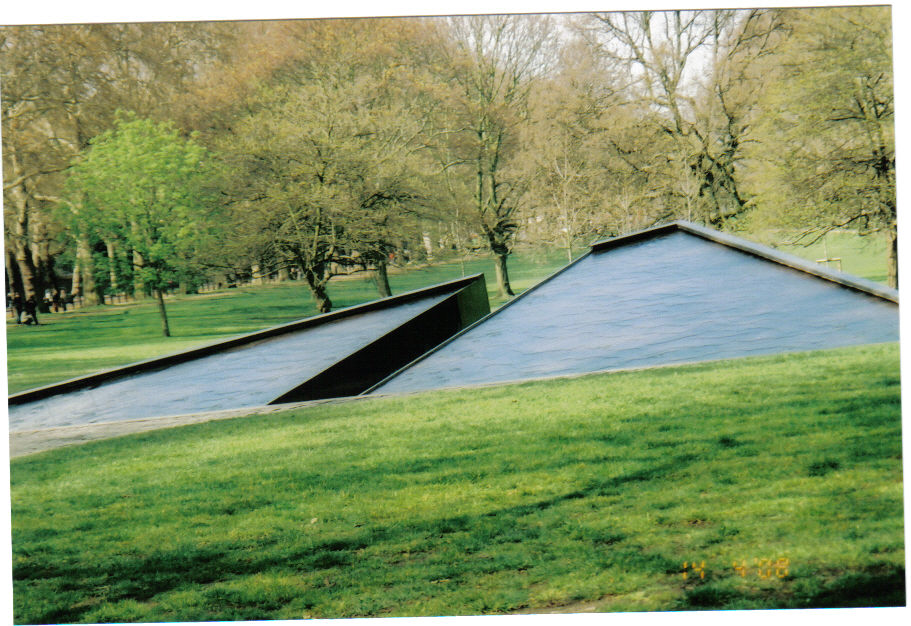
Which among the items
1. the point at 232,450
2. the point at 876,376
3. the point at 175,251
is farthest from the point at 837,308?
the point at 175,251

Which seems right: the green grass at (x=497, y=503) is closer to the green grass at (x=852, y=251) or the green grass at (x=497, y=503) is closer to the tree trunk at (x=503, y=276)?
the green grass at (x=852, y=251)

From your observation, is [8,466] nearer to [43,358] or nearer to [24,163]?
[43,358]

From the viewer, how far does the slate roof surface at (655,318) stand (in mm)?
4852

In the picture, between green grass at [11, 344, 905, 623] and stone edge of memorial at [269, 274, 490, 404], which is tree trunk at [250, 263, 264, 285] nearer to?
stone edge of memorial at [269, 274, 490, 404]

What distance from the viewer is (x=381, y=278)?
17.0 ft

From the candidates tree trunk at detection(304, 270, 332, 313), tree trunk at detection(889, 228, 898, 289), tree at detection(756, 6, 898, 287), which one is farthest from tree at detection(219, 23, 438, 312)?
tree trunk at detection(889, 228, 898, 289)

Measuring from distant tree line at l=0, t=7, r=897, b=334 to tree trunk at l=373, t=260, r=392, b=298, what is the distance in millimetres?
13

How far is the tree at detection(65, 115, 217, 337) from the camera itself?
4.99 metres

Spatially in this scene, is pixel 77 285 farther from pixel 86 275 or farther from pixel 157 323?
pixel 157 323

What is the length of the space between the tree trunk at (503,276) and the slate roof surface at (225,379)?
35 centimetres

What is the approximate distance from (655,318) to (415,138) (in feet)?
6.20

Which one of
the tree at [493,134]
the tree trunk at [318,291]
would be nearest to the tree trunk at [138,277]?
the tree trunk at [318,291]
